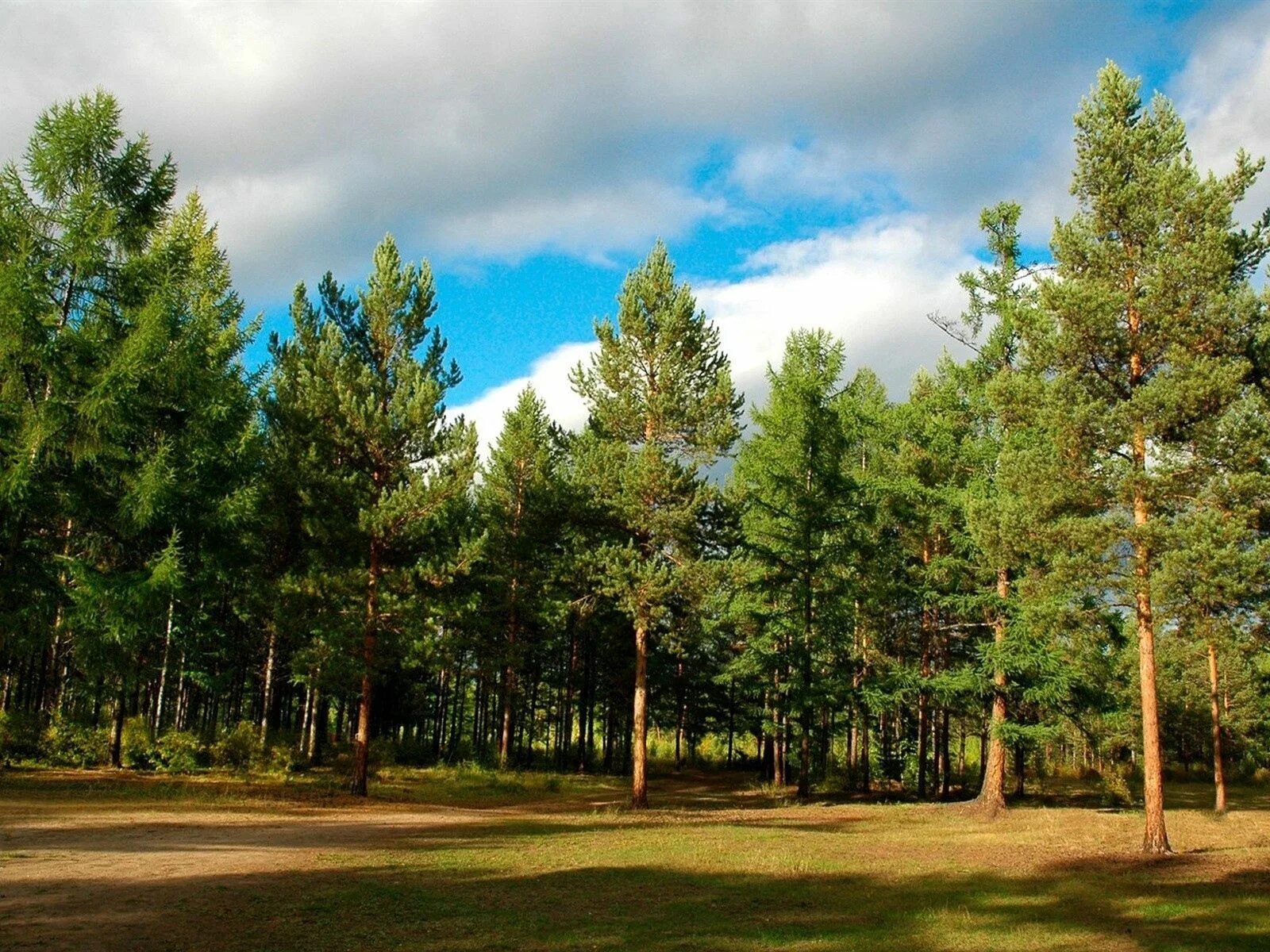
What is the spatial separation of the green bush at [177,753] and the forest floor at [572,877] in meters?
2.28

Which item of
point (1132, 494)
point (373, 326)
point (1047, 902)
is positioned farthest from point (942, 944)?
point (373, 326)

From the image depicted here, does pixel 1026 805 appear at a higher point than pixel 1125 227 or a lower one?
lower

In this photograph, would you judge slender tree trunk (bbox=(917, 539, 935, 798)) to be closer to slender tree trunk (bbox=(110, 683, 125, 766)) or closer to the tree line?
the tree line

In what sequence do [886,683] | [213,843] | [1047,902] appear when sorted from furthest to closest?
[886,683] < [213,843] < [1047,902]

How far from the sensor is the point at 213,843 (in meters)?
16.5

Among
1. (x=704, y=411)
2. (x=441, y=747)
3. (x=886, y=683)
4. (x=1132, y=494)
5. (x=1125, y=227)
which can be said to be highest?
(x=1125, y=227)

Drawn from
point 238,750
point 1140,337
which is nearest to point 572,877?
point 1140,337

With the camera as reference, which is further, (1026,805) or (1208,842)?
(1026,805)

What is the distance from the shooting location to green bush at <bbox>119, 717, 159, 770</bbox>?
2877cm

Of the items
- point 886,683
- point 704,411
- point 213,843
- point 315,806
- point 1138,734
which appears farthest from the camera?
point 1138,734

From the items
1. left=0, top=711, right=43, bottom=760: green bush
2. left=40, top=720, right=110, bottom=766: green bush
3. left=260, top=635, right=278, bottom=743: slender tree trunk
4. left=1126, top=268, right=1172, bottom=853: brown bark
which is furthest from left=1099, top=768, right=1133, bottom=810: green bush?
left=0, top=711, right=43, bottom=760: green bush

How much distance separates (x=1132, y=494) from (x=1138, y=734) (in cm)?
3750

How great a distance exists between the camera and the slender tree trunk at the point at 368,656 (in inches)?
1049

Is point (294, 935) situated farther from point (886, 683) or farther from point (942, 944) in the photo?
point (886, 683)
